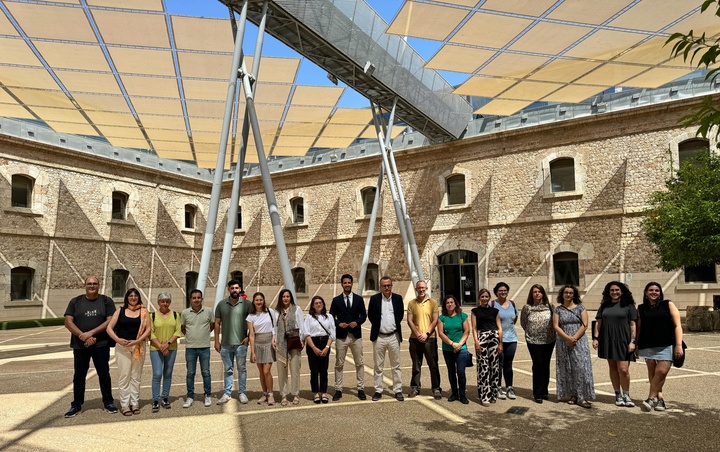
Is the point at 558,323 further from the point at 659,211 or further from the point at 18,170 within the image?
the point at 18,170

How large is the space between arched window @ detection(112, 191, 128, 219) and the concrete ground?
1555 centimetres

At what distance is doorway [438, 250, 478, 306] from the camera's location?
18406 mm

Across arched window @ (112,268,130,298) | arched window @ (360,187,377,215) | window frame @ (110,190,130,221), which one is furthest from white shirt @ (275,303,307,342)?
window frame @ (110,190,130,221)

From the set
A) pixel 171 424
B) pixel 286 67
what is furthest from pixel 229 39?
pixel 171 424

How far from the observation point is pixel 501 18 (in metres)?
10.7

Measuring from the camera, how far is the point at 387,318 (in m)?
6.15

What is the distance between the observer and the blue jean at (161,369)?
558cm

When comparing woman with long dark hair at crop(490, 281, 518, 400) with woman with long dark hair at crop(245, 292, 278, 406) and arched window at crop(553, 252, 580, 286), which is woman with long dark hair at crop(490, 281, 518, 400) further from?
arched window at crop(553, 252, 580, 286)

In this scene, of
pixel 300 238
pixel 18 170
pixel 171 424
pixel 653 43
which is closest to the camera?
pixel 171 424

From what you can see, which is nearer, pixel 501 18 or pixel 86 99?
pixel 501 18

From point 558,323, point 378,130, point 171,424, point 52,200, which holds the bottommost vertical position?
point 171,424

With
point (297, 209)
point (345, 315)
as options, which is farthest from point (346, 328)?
point (297, 209)

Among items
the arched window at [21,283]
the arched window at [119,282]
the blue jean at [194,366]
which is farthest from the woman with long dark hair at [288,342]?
the arched window at [119,282]

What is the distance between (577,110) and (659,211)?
5.27 m
